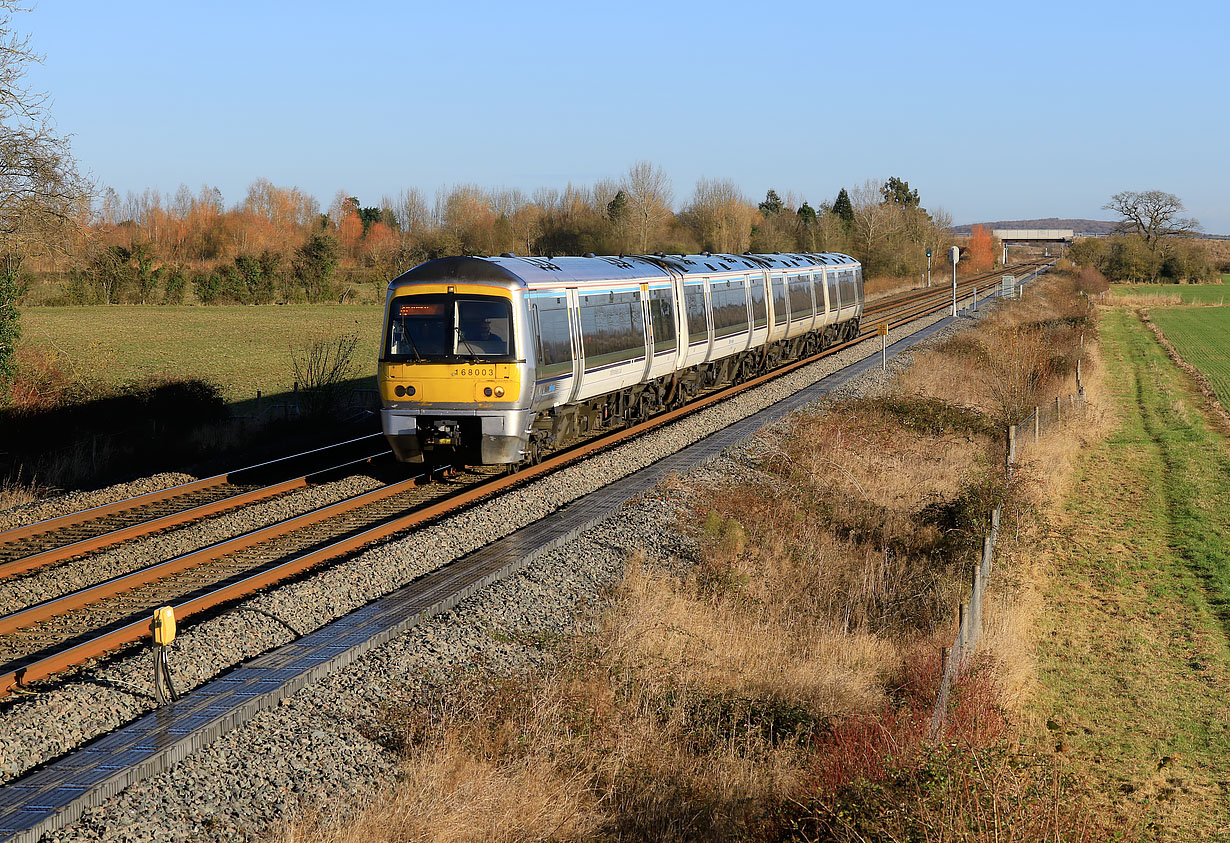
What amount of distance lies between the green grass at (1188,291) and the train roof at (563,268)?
204 ft

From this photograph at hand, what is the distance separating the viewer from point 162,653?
762 cm

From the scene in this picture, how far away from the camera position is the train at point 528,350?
47.6 ft

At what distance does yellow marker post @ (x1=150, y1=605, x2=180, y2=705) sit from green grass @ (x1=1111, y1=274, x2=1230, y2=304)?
265 ft

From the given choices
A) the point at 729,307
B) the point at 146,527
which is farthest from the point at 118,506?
the point at 729,307

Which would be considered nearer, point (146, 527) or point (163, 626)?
point (163, 626)

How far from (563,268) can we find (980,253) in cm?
11617

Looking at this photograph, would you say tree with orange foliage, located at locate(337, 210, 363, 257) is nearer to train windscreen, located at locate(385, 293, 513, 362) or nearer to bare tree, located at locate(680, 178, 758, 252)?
bare tree, located at locate(680, 178, 758, 252)

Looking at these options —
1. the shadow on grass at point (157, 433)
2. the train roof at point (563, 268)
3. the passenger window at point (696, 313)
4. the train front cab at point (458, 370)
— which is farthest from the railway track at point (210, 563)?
the passenger window at point (696, 313)

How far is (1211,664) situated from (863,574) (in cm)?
378

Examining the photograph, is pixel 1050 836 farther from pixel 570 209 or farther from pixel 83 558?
pixel 570 209

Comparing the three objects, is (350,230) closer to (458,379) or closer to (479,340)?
(479,340)

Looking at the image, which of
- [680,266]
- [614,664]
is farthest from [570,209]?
[614,664]

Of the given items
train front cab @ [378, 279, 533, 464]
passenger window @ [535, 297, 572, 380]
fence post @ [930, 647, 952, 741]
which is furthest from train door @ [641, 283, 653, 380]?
fence post @ [930, 647, 952, 741]

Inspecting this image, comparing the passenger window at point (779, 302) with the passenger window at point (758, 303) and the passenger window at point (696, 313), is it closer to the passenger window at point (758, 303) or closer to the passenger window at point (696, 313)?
the passenger window at point (758, 303)
